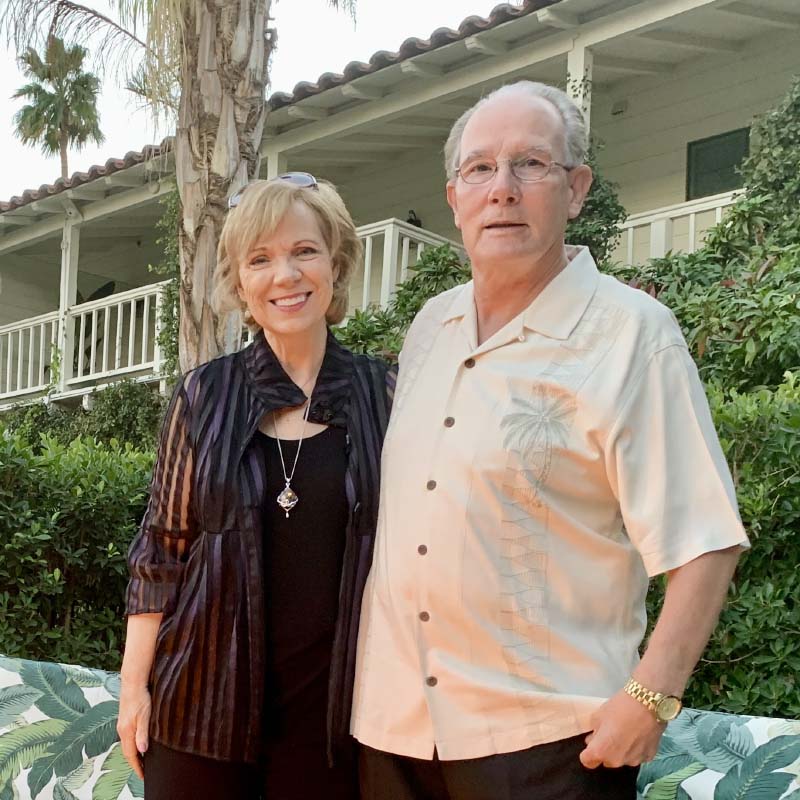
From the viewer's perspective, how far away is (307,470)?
2371 millimetres

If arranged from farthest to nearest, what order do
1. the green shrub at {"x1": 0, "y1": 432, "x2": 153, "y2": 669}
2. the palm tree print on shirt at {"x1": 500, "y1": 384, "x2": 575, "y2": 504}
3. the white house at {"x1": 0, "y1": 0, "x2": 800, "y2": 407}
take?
the white house at {"x1": 0, "y1": 0, "x2": 800, "y2": 407}, the green shrub at {"x1": 0, "y1": 432, "x2": 153, "y2": 669}, the palm tree print on shirt at {"x1": 500, "y1": 384, "x2": 575, "y2": 504}

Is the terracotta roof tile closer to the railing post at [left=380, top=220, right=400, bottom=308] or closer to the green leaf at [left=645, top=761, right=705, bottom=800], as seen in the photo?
the railing post at [left=380, top=220, right=400, bottom=308]

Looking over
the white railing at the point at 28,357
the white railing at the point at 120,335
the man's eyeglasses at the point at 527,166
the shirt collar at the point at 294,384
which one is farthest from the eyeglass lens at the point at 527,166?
the white railing at the point at 28,357

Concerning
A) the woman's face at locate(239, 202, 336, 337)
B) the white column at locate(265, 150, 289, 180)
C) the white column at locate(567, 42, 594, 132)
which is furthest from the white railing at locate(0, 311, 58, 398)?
the woman's face at locate(239, 202, 336, 337)

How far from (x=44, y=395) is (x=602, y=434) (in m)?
14.3

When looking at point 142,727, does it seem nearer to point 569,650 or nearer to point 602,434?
point 569,650

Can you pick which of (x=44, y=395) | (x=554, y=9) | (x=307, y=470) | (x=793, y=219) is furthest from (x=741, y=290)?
(x=44, y=395)

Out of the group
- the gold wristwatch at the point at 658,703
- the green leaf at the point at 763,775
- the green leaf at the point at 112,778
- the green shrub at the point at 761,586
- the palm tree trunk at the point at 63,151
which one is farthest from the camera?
the palm tree trunk at the point at 63,151

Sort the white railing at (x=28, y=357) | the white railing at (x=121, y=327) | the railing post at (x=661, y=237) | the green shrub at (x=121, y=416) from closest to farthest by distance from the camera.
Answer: the railing post at (x=661, y=237), the white railing at (x=121, y=327), the green shrub at (x=121, y=416), the white railing at (x=28, y=357)

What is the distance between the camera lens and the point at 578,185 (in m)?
2.18

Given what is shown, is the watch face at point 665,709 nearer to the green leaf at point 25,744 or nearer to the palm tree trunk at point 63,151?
the green leaf at point 25,744

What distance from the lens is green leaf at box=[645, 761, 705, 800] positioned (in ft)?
8.95

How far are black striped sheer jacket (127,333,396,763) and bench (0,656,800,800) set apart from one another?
102cm

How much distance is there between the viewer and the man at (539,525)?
1863 mm
